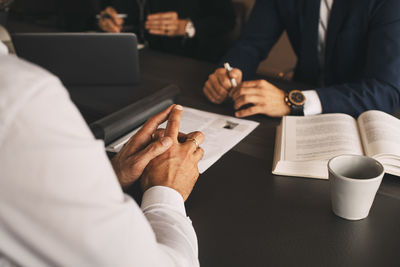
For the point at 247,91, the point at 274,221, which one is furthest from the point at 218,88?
the point at 274,221

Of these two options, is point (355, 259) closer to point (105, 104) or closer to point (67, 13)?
point (105, 104)

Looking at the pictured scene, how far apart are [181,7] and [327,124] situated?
1.57m

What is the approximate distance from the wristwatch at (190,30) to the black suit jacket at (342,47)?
0.44 meters

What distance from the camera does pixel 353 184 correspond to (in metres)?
0.63

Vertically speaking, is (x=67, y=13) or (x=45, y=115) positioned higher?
(x=45, y=115)

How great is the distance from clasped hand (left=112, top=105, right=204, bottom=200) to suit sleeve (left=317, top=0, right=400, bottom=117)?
550 mm

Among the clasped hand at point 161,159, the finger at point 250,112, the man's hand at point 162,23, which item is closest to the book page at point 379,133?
the finger at point 250,112

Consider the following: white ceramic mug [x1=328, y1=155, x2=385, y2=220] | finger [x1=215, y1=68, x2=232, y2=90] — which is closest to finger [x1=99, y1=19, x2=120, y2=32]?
finger [x1=215, y1=68, x2=232, y2=90]

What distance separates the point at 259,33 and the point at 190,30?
501 millimetres

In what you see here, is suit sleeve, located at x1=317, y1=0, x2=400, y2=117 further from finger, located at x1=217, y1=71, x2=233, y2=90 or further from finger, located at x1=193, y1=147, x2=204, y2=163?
finger, located at x1=193, y1=147, x2=204, y2=163

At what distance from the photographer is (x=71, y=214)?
339mm

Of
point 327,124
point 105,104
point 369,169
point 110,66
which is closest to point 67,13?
point 110,66

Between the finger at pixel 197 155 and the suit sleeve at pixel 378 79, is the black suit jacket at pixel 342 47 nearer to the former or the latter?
the suit sleeve at pixel 378 79

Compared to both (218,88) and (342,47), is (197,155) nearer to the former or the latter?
(218,88)
